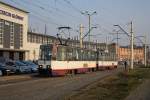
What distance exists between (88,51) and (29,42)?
35160mm

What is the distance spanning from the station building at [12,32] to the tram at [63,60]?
1892 centimetres

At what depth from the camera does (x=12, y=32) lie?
69375mm

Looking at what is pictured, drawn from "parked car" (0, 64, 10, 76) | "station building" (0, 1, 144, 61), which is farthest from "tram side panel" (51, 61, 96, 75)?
"station building" (0, 1, 144, 61)

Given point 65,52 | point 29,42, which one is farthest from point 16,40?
point 65,52

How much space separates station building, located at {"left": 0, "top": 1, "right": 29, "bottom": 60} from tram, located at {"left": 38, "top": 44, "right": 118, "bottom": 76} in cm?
1892

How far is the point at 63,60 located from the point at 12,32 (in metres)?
31.0

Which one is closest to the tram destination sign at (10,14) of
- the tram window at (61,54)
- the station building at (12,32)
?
the station building at (12,32)

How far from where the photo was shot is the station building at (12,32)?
2591 inches

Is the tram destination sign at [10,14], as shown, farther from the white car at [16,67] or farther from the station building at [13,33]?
the white car at [16,67]

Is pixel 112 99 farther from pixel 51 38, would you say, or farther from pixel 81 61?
pixel 51 38

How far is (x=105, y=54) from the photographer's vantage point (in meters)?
62.7

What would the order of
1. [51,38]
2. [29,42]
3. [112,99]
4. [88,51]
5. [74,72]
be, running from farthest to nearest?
[51,38] → [29,42] → [88,51] → [74,72] → [112,99]

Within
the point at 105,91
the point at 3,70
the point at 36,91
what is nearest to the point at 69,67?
the point at 3,70

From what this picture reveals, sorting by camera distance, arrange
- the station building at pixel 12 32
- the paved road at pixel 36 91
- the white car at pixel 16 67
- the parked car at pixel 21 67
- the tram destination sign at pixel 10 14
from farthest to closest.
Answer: the station building at pixel 12 32
the tram destination sign at pixel 10 14
the parked car at pixel 21 67
the white car at pixel 16 67
the paved road at pixel 36 91
